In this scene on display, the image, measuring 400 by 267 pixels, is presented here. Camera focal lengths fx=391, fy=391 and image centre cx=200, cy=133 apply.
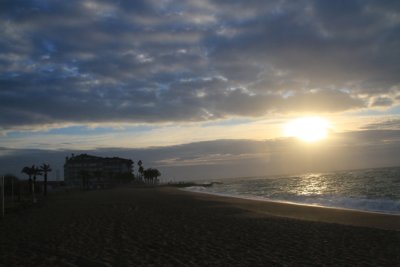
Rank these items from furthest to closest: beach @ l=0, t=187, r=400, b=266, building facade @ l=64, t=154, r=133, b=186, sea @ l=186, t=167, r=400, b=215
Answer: building facade @ l=64, t=154, r=133, b=186 < sea @ l=186, t=167, r=400, b=215 < beach @ l=0, t=187, r=400, b=266

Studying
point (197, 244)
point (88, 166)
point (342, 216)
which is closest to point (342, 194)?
point (342, 216)

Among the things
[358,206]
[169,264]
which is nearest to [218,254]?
[169,264]

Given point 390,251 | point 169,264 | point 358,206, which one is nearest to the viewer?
point 169,264

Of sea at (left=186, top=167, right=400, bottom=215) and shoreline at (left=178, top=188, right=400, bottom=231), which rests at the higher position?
shoreline at (left=178, top=188, right=400, bottom=231)

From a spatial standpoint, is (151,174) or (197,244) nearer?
(197,244)

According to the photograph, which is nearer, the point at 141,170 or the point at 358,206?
the point at 358,206

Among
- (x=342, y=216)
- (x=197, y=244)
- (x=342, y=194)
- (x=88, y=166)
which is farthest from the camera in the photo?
(x=88, y=166)

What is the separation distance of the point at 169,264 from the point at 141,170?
147 metres

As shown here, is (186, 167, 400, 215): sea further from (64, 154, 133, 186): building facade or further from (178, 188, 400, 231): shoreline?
(64, 154, 133, 186): building facade

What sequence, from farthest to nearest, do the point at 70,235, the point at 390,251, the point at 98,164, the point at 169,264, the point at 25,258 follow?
the point at 98,164 → the point at 70,235 → the point at 390,251 → the point at 25,258 → the point at 169,264

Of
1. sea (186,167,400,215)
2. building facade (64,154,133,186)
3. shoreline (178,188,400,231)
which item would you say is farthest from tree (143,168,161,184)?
shoreline (178,188,400,231)

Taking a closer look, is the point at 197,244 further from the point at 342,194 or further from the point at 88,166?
the point at 88,166

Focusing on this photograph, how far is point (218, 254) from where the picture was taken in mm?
9164

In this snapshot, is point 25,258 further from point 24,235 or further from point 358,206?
point 358,206
